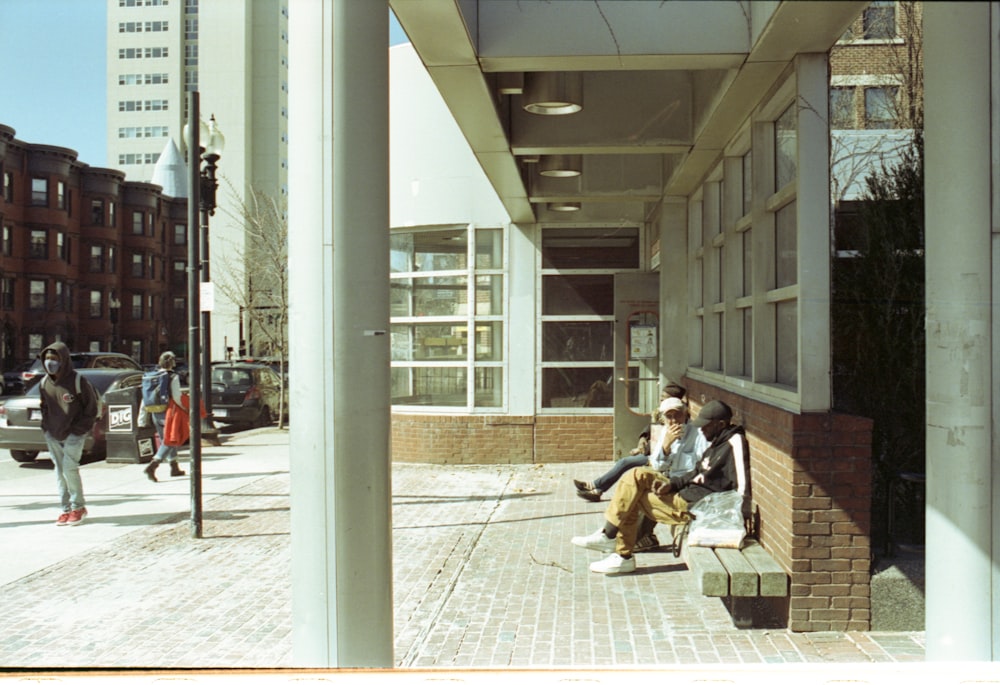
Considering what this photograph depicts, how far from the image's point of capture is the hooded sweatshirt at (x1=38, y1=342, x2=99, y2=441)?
760 cm

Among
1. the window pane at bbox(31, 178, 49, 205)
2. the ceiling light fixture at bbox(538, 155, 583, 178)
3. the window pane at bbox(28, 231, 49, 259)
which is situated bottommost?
the window pane at bbox(28, 231, 49, 259)

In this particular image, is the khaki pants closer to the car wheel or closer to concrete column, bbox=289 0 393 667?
concrete column, bbox=289 0 393 667

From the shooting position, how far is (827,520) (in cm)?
442

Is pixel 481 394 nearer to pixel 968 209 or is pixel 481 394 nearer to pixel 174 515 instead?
pixel 174 515

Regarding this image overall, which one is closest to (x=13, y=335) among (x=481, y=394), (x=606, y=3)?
(x=606, y=3)

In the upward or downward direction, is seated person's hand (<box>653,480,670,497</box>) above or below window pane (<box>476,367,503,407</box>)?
below

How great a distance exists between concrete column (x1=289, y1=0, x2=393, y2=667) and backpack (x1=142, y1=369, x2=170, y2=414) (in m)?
8.01

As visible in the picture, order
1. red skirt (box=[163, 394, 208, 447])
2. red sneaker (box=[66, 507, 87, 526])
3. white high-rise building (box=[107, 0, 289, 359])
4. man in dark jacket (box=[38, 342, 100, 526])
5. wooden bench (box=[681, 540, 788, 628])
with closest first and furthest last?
white high-rise building (box=[107, 0, 289, 359]) < wooden bench (box=[681, 540, 788, 628]) < man in dark jacket (box=[38, 342, 100, 526]) < red sneaker (box=[66, 507, 87, 526]) < red skirt (box=[163, 394, 208, 447])

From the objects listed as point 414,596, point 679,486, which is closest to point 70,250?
point 414,596

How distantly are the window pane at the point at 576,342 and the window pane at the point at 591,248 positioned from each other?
72 cm

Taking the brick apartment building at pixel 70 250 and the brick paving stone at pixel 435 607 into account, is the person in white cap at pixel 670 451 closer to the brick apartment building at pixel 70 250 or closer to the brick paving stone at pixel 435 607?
the brick paving stone at pixel 435 607

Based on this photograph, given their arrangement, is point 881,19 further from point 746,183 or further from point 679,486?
point 746,183

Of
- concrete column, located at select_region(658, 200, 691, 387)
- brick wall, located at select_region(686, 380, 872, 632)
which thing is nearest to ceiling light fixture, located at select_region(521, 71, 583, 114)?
brick wall, located at select_region(686, 380, 872, 632)

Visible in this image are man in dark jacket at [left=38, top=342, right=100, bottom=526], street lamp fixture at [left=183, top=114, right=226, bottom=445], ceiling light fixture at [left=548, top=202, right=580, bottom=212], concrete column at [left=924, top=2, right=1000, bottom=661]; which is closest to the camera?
concrete column at [left=924, top=2, right=1000, bottom=661]
